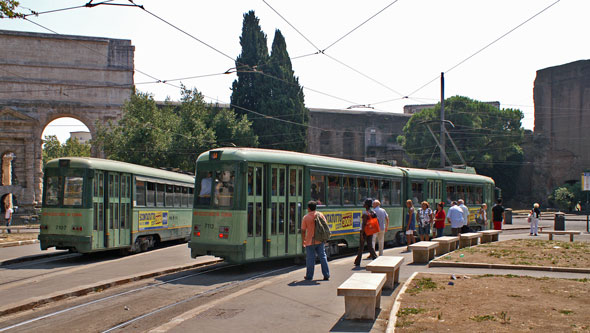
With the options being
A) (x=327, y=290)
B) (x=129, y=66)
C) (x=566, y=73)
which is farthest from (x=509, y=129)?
(x=327, y=290)

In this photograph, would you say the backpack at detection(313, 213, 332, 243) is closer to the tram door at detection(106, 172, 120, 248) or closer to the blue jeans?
the blue jeans

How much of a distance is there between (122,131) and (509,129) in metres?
45.4

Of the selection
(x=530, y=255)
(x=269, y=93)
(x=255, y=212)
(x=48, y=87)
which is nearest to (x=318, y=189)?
(x=255, y=212)

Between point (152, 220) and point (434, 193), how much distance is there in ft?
36.8

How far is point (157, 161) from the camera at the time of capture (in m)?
38.5

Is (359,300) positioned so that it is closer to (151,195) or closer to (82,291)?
(82,291)

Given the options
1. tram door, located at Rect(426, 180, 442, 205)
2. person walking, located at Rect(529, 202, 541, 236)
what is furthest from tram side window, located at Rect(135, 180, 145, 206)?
person walking, located at Rect(529, 202, 541, 236)

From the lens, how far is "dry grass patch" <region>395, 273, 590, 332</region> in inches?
285

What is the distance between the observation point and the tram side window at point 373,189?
62.2 feet

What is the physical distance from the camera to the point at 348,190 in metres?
17.4

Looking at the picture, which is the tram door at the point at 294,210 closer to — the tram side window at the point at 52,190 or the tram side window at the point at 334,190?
the tram side window at the point at 334,190

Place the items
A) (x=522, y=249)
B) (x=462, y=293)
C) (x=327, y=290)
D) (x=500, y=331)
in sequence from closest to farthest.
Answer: (x=500, y=331) → (x=462, y=293) → (x=327, y=290) → (x=522, y=249)

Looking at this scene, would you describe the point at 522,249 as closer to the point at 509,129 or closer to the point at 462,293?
the point at 462,293

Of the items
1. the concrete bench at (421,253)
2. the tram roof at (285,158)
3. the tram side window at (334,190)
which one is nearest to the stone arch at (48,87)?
the tram roof at (285,158)
